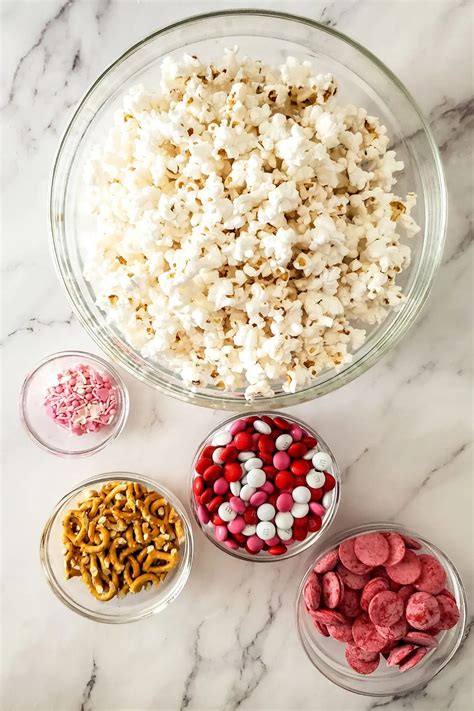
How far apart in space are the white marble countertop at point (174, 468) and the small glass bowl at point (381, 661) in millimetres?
64

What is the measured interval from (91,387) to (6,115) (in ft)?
2.41

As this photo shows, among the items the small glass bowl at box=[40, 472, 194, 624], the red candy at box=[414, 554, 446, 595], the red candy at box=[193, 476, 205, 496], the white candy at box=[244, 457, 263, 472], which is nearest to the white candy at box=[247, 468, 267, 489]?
the white candy at box=[244, 457, 263, 472]

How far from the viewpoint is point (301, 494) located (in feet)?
5.36

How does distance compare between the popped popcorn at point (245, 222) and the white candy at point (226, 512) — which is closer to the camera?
the popped popcorn at point (245, 222)

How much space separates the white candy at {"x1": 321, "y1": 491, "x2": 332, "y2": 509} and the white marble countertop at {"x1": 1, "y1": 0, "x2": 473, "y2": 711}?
114 millimetres

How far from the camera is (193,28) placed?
4.81ft

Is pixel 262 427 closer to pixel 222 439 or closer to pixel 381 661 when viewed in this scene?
pixel 222 439

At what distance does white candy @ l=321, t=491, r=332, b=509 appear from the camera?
1.66m

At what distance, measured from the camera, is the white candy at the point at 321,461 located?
5.39 feet

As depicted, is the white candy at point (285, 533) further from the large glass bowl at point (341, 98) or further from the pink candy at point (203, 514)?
the large glass bowl at point (341, 98)

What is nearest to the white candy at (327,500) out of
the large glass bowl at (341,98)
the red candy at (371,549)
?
the red candy at (371,549)

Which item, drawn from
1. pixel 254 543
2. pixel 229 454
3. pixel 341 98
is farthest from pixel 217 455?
pixel 341 98

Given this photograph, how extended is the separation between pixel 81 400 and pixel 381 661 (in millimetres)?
1036

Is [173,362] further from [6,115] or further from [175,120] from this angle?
[6,115]
